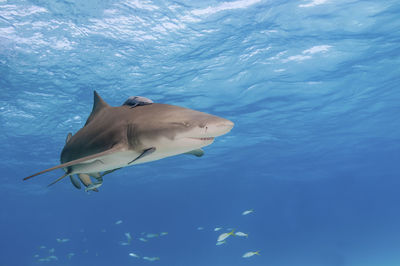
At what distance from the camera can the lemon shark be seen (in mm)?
2151

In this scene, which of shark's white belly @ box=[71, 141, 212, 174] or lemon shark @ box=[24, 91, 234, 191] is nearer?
lemon shark @ box=[24, 91, 234, 191]

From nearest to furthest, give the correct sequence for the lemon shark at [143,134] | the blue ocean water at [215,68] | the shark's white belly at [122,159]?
1. the lemon shark at [143,134]
2. the shark's white belly at [122,159]
3. the blue ocean water at [215,68]

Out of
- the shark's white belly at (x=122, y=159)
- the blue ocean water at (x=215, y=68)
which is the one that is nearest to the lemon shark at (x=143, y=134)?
the shark's white belly at (x=122, y=159)

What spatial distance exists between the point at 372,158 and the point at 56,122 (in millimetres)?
46060

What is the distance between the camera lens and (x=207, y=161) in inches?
1528

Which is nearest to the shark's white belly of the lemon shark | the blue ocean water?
the lemon shark

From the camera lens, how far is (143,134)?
231cm

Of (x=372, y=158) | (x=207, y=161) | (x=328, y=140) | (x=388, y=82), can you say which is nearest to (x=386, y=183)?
(x=372, y=158)

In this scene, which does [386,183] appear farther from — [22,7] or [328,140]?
[22,7]

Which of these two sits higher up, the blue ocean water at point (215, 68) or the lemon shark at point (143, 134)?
the blue ocean water at point (215, 68)

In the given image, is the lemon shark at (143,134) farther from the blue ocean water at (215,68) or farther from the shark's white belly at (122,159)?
the blue ocean water at (215,68)

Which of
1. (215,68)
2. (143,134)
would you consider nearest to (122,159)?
(143,134)

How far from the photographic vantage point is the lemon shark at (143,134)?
2.15 m

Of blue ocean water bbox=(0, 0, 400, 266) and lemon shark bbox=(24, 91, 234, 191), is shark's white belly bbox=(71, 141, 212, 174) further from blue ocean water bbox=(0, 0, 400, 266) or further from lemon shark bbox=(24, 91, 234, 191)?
blue ocean water bbox=(0, 0, 400, 266)
